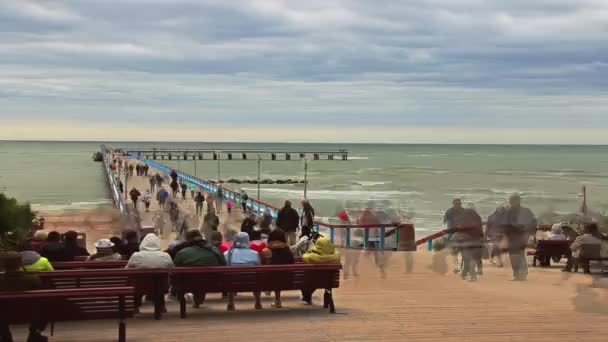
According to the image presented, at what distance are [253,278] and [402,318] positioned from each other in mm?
1615

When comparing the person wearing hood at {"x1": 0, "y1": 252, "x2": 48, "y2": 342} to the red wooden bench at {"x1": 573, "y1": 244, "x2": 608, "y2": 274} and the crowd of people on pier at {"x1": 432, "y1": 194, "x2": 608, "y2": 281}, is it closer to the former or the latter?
the crowd of people on pier at {"x1": 432, "y1": 194, "x2": 608, "y2": 281}

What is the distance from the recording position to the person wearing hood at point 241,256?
8.81 m

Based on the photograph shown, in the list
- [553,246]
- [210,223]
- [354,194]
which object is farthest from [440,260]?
[354,194]

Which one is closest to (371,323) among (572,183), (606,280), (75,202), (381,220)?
(606,280)

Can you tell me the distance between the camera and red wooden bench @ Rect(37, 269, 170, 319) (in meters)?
7.64

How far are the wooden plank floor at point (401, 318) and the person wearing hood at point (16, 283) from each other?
0.38 meters

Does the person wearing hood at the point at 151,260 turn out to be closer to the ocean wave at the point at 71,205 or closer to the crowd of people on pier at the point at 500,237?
the crowd of people on pier at the point at 500,237

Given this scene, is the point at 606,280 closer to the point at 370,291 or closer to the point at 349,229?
the point at 370,291

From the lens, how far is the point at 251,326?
7.87 m

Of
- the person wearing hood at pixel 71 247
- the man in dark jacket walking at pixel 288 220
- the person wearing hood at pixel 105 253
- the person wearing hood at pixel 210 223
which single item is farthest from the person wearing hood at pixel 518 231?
the person wearing hood at pixel 210 223

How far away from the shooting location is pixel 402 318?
8.34 m

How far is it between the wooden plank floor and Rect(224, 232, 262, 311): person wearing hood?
161 millimetres

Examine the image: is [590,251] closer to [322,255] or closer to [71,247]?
[322,255]

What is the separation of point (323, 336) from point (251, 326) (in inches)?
31.9
